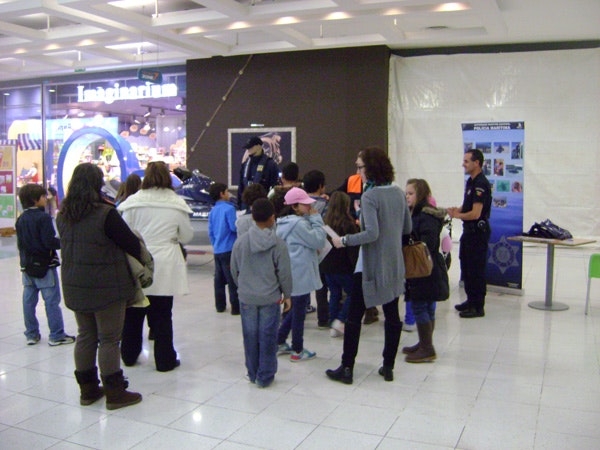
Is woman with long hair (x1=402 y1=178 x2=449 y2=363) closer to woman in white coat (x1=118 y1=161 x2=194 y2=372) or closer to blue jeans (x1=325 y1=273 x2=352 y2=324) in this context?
blue jeans (x1=325 y1=273 x2=352 y2=324)

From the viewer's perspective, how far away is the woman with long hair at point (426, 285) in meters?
4.17

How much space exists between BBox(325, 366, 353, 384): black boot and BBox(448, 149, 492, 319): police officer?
6.94ft

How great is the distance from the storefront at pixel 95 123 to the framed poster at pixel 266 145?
1523 millimetres

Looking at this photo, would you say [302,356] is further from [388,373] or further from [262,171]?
[262,171]

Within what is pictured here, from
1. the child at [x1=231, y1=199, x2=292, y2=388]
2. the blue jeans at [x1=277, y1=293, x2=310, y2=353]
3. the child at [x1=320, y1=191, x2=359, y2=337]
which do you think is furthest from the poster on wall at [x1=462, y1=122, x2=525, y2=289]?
the child at [x1=231, y1=199, x2=292, y2=388]

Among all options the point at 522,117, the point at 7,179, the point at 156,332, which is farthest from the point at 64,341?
the point at 522,117

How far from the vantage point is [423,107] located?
10.6 metres

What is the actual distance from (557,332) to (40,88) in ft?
43.4

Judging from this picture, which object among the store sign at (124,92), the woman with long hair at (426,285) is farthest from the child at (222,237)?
the store sign at (124,92)

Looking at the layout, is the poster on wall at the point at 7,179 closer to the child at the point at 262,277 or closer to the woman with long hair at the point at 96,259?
the woman with long hair at the point at 96,259

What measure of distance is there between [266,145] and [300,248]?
23.1 feet

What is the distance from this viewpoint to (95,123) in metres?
14.1

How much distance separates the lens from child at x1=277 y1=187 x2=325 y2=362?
13.7ft

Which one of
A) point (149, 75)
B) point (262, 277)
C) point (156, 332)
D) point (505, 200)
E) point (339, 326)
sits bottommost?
point (339, 326)
